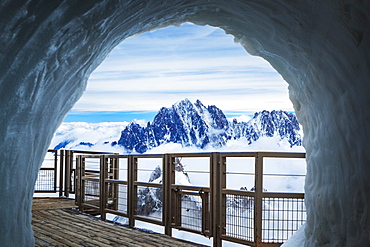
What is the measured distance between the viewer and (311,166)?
4.28 m

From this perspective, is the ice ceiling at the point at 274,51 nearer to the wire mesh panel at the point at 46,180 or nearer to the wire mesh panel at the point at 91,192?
the wire mesh panel at the point at 91,192

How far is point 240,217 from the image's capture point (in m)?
5.50

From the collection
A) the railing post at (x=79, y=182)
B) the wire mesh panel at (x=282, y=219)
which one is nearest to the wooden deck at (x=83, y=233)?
the railing post at (x=79, y=182)

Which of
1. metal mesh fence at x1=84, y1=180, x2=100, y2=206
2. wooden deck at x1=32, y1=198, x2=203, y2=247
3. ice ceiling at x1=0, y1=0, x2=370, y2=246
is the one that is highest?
ice ceiling at x1=0, y1=0, x2=370, y2=246

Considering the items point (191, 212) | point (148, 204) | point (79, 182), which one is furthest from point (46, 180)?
point (191, 212)

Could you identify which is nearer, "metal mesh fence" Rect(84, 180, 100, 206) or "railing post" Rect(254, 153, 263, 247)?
"railing post" Rect(254, 153, 263, 247)

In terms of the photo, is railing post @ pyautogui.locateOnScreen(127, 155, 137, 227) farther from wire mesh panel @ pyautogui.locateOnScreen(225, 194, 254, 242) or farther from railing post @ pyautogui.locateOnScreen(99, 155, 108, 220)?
wire mesh panel @ pyautogui.locateOnScreen(225, 194, 254, 242)

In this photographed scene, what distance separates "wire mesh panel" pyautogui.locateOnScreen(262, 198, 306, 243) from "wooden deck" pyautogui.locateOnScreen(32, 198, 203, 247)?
3.96ft

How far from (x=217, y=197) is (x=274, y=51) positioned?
2.32 metres

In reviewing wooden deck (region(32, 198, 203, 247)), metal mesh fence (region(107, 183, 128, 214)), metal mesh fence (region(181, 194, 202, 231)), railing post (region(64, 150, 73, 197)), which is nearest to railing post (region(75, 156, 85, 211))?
wooden deck (region(32, 198, 203, 247))

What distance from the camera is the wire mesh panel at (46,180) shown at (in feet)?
38.5

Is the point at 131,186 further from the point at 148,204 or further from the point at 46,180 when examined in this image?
the point at 46,180

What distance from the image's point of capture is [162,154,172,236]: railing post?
6594 millimetres

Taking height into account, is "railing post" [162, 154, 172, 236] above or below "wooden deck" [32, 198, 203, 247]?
above
